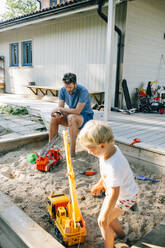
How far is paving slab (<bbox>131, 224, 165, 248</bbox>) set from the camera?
5.46 feet

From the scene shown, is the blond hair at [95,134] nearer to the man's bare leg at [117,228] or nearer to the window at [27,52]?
the man's bare leg at [117,228]

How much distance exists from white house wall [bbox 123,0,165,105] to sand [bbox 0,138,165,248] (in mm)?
4208

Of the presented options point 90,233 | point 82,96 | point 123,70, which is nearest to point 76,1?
point 123,70

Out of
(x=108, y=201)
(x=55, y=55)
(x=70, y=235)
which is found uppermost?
(x=55, y=55)

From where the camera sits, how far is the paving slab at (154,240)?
1.66 meters

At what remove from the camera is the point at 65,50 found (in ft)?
28.6

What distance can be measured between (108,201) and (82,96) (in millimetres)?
2283

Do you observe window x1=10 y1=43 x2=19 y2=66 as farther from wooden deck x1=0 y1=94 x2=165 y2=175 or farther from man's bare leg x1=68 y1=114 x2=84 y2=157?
man's bare leg x1=68 y1=114 x2=84 y2=157

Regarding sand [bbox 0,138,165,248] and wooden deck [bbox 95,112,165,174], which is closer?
sand [bbox 0,138,165,248]

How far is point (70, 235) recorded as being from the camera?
1.71 metres

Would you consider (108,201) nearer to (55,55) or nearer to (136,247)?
(136,247)

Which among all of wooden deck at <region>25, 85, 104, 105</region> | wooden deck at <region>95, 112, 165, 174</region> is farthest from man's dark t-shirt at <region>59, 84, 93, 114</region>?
wooden deck at <region>25, 85, 104, 105</region>

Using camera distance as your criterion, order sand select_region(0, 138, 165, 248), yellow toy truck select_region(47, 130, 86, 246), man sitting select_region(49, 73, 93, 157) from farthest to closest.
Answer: man sitting select_region(49, 73, 93, 157)
sand select_region(0, 138, 165, 248)
yellow toy truck select_region(47, 130, 86, 246)

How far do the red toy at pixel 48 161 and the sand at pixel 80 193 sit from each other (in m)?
0.07
